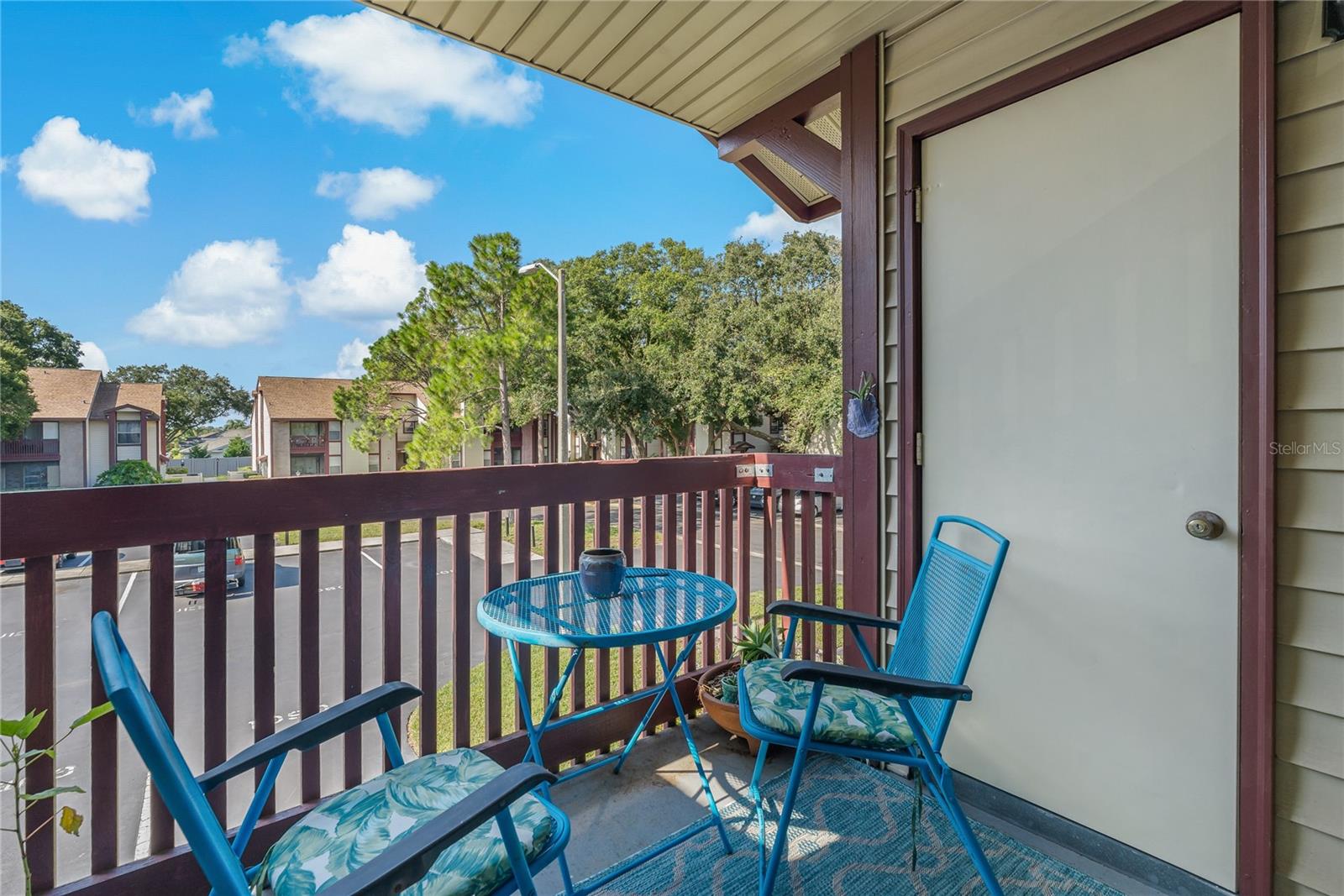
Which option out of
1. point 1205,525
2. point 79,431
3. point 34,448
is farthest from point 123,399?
point 1205,525

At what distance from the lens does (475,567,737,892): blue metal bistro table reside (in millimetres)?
1366

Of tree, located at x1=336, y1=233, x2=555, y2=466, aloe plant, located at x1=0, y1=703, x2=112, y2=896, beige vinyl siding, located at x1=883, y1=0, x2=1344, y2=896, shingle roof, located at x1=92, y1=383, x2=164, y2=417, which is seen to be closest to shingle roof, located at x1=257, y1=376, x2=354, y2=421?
tree, located at x1=336, y1=233, x2=555, y2=466

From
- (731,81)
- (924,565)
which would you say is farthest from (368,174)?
(924,565)

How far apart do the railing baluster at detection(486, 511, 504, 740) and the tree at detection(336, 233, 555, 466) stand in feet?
37.7

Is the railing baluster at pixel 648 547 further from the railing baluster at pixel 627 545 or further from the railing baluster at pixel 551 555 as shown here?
the railing baluster at pixel 551 555

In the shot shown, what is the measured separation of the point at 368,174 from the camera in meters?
18.9

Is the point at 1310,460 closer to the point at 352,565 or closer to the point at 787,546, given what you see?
the point at 787,546

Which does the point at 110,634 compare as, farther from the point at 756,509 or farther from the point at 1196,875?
the point at 756,509

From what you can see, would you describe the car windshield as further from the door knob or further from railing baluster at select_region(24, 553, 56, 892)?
the door knob

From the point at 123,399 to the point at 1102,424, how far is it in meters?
7.11

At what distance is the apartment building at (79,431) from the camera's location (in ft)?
8.70

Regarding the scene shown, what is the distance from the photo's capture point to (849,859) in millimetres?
1635

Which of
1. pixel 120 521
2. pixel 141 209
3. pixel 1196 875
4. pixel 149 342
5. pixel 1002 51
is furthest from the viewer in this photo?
pixel 141 209

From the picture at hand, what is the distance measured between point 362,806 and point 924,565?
5.04 ft
